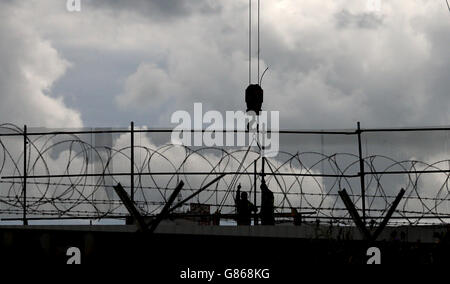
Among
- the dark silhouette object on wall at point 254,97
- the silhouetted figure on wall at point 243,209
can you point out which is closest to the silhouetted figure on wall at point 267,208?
the silhouetted figure on wall at point 243,209

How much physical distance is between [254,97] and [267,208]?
9.53 feet

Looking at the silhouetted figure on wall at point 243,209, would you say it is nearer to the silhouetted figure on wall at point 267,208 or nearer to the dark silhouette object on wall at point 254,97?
the silhouetted figure on wall at point 267,208

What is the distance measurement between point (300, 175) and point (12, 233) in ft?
14.3

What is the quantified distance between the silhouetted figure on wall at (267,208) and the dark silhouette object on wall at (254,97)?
2.55 m

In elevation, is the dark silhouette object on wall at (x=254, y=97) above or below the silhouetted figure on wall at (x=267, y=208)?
above

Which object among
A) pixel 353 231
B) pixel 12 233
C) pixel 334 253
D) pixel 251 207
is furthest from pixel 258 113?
pixel 12 233

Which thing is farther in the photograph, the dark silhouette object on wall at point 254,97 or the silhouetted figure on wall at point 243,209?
the dark silhouette object on wall at point 254,97

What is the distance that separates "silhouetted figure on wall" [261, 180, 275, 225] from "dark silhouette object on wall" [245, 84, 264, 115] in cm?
255

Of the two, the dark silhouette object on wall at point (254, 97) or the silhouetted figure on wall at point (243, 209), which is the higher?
Answer: the dark silhouette object on wall at point (254, 97)

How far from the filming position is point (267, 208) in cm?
1471

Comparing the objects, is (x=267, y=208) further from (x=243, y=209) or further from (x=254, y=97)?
(x=254, y=97)

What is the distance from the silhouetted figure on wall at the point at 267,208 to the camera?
14597 millimetres

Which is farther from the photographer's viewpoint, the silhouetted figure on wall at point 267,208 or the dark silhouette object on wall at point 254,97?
the dark silhouette object on wall at point 254,97
